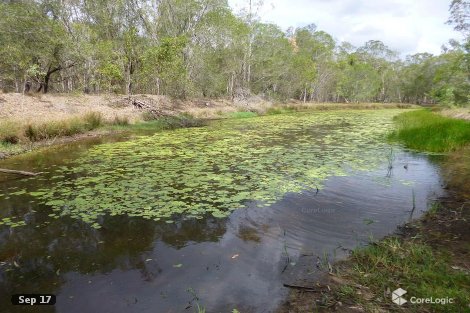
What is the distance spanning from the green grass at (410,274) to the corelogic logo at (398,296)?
5cm

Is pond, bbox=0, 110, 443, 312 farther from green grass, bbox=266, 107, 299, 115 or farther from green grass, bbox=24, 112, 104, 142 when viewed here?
green grass, bbox=266, 107, 299, 115

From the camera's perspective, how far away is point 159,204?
681 cm

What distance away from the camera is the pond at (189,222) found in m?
4.07

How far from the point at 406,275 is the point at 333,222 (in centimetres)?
224

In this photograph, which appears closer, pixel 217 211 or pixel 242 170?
pixel 217 211

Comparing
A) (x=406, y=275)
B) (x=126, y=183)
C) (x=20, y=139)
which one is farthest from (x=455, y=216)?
(x=20, y=139)

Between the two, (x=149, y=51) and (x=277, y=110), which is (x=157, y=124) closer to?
(x=149, y=51)

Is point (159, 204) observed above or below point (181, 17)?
below

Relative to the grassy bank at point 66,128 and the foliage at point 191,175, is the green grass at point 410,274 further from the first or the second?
the grassy bank at point 66,128

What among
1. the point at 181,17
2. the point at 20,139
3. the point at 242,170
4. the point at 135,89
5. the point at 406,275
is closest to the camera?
the point at 406,275

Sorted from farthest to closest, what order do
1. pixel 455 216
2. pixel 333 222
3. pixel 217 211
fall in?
pixel 217 211 → pixel 333 222 → pixel 455 216

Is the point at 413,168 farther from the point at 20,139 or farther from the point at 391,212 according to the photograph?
the point at 20,139
